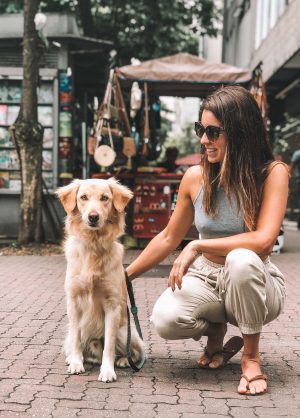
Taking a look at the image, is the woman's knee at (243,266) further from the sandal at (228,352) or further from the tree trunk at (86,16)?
the tree trunk at (86,16)

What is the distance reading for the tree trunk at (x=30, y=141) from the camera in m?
11.5

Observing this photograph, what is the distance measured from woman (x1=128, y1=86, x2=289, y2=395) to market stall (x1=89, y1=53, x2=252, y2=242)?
21.7ft

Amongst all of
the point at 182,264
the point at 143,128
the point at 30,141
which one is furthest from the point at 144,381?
the point at 30,141

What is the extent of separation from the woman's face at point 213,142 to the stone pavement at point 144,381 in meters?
1.37

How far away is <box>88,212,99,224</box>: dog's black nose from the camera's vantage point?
3.96m

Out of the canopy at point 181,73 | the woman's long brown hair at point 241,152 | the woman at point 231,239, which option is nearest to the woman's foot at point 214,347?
the woman at point 231,239

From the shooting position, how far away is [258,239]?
372 cm

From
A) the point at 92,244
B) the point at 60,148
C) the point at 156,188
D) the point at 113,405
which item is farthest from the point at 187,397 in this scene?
the point at 60,148

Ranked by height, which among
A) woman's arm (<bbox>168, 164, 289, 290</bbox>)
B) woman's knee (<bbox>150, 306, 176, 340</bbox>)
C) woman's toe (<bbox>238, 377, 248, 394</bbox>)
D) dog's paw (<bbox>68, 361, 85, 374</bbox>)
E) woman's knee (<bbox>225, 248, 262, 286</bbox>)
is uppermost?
woman's arm (<bbox>168, 164, 289, 290</bbox>)

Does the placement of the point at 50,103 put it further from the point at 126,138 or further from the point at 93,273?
the point at 93,273

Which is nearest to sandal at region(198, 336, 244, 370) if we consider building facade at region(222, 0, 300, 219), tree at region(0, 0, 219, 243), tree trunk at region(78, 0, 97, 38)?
building facade at region(222, 0, 300, 219)

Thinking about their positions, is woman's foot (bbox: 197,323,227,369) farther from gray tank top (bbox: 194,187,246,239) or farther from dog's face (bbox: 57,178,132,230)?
Answer: dog's face (bbox: 57,178,132,230)

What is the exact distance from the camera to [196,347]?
491cm

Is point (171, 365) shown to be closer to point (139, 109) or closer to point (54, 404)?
point (54, 404)
